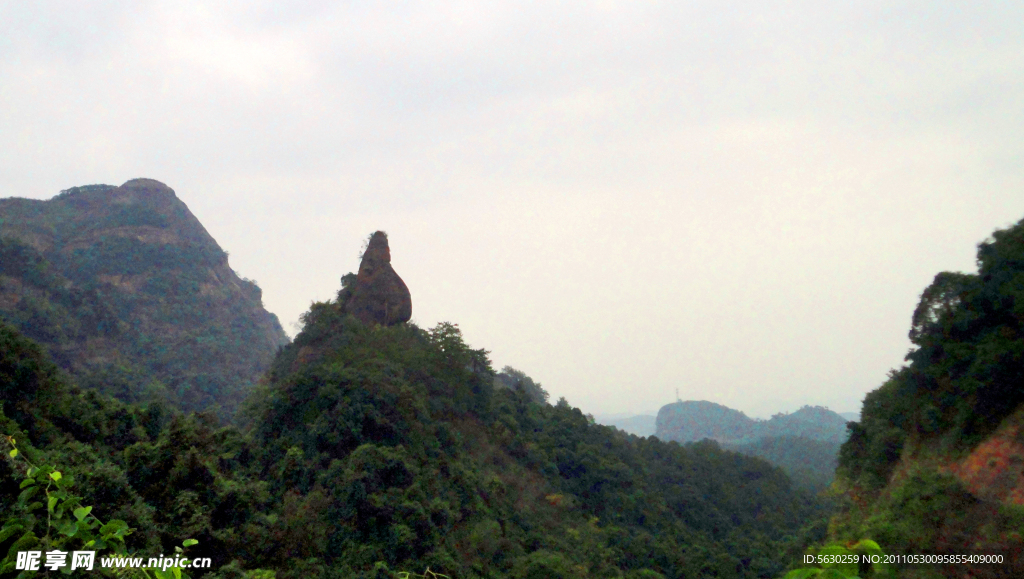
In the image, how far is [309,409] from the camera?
61.7ft

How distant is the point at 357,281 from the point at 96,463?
23883mm

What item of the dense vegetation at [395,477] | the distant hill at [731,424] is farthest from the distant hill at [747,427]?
the dense vegetation at [395,477]

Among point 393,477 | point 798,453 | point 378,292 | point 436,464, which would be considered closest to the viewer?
point 393,477

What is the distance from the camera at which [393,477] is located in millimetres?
15562

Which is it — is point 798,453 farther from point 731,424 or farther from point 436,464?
point 731,424

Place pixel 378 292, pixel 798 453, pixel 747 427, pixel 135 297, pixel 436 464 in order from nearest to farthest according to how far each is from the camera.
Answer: pixel 436 464
pixel 378 292
pixel 135 297
pixel 798 453
pixel 747 427

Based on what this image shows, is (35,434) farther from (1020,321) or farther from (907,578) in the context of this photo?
(1020,321)

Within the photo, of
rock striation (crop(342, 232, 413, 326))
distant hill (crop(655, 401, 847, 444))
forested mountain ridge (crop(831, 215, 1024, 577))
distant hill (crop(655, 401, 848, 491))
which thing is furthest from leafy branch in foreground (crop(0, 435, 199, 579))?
distant hill (crop(655, 401, 847, 444))

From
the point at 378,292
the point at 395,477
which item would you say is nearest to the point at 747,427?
the point at 378,292

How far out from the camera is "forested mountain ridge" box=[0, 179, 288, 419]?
3400 centimetres

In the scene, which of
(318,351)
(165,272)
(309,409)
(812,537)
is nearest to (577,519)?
(812,537)

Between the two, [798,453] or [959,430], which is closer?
[959,430]

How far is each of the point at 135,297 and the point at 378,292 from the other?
32600 mm

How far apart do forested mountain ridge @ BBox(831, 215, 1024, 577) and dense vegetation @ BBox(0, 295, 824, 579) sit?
7.22 m
